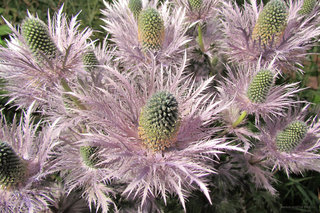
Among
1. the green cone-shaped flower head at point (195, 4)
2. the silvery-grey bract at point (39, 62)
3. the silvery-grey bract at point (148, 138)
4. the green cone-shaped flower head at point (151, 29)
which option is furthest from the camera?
the green cone-shaped flower head at point (195, 4)

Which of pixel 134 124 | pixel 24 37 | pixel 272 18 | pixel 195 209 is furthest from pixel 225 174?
pixel 24 37

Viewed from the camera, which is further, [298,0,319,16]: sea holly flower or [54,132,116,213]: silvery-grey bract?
[298,0,319,16]: sea holly flower

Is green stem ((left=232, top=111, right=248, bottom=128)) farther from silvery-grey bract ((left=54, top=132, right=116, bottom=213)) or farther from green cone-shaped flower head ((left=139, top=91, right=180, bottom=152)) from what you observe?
silvery-grey bract ((left=54, top=132, right=116, bottom=213))

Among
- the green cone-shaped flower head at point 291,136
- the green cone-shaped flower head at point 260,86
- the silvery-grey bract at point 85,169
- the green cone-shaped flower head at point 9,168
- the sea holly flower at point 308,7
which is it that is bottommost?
the silvery-grey bract at point 85,169

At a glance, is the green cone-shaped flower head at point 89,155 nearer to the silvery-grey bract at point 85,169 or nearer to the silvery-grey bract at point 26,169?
the silvery-grey bract at point 85,169

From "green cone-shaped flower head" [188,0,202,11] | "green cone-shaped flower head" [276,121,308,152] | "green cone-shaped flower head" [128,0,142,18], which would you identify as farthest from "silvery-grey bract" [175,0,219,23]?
"green cone-shaped flower head" [276,121,308,152]

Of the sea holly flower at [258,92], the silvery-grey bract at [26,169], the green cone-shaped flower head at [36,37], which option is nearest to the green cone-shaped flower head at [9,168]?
the silvery-grey bract at [26,169]
